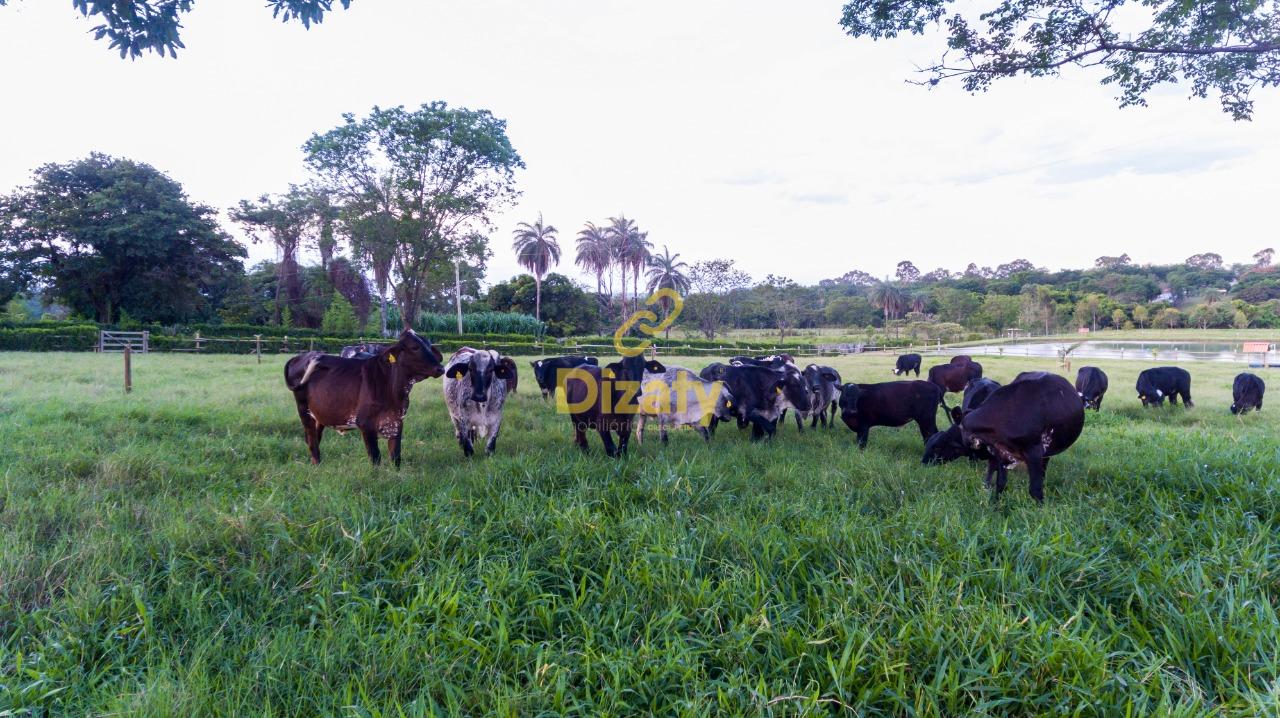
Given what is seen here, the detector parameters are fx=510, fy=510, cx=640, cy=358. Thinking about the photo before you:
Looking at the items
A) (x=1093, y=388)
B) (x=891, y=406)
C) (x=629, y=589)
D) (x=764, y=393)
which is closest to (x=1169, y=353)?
(x=1093, y=388)

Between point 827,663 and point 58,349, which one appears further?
point 58,349

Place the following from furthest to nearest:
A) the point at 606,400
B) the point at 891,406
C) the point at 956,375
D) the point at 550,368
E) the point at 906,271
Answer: the point at 906,271, the point at 956,375, the point at 550,368, the point at 891,406, the point at 606,400

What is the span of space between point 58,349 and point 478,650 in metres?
32.5

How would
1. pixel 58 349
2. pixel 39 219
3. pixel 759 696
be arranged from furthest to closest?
pixel 39 219
pixel 58 349
pixel 759 696

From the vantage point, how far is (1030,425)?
13.3 ft

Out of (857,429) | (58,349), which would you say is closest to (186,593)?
(857,429)

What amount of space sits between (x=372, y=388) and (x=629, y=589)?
3570 mm

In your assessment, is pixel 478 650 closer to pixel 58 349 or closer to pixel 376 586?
pixel 376 586

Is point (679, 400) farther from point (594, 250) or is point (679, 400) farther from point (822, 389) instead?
point (594, 250)

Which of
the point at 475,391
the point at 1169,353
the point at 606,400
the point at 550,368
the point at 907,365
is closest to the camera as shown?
the point at 475,391

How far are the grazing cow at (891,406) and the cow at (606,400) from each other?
2725 millimetres

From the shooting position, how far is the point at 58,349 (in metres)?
22.7

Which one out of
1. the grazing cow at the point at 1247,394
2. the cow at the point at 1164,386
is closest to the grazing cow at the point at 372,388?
the cow at the point at 1164,386

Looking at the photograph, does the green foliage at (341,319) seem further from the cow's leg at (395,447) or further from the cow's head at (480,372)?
the cow's leg at (395,447)
